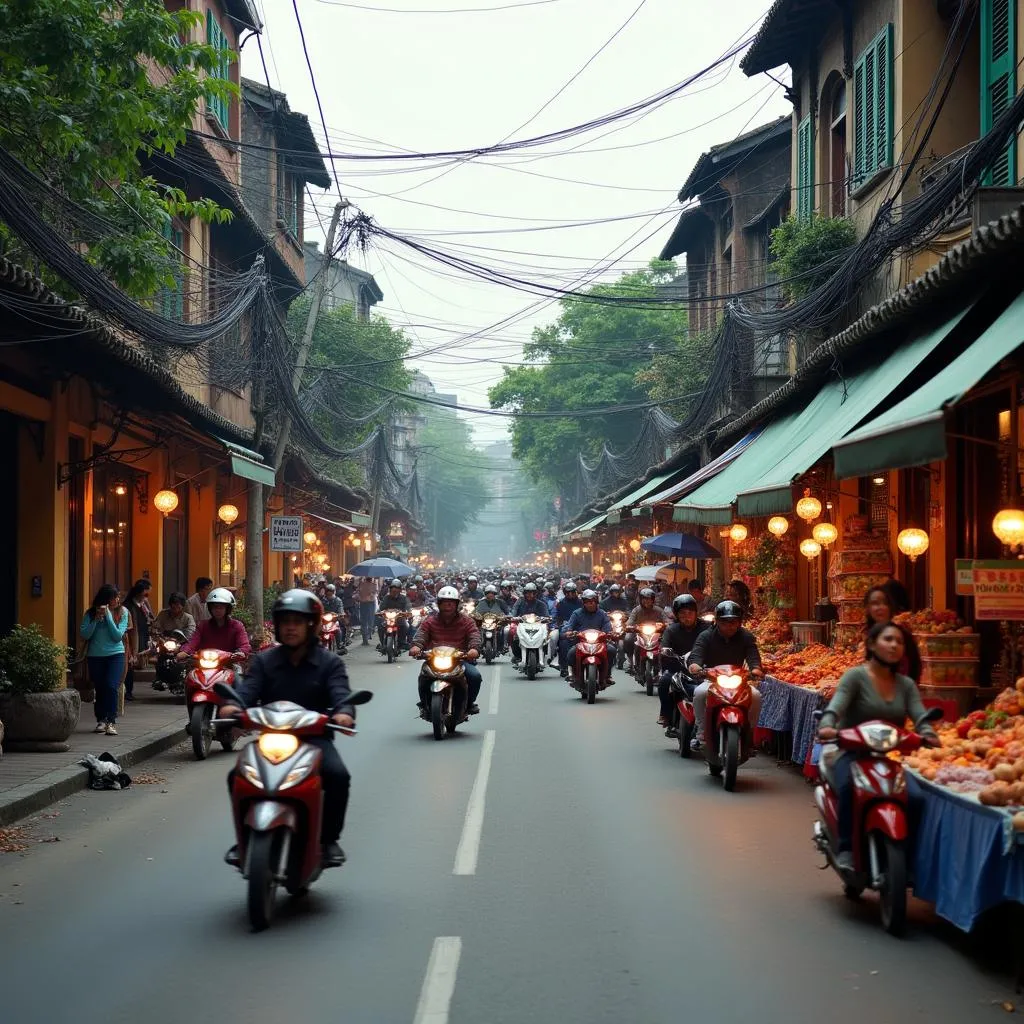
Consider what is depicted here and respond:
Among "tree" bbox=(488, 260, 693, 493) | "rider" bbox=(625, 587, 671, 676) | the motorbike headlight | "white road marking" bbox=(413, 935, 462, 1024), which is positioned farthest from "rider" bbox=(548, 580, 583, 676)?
"tree" bbox=(488, 260, 693, 493)

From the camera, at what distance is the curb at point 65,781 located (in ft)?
33.1

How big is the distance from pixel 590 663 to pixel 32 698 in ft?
32.2

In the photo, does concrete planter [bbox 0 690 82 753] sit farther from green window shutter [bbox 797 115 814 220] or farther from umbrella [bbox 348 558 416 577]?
umbrella [bbox 348 558 416 577]

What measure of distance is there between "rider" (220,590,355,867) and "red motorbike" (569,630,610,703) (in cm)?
1322

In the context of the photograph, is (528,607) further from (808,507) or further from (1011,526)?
(1011,526)

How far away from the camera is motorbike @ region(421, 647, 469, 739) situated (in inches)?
606

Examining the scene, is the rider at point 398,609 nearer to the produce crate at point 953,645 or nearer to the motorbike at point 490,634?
the motorbike at point 490,634

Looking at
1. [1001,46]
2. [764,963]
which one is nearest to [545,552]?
[1001,46]

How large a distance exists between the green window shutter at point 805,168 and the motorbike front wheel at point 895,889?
18.1 metres

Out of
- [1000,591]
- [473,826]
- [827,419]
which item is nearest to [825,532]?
[827,419]

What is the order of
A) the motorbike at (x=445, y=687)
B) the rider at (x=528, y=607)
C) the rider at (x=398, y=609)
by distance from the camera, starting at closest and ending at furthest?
the motorbike at (x=445, y=687)
the rider at (x=528, y=607)
the rider at (x=398, y=609)

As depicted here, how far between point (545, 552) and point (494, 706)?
116897 millimetres

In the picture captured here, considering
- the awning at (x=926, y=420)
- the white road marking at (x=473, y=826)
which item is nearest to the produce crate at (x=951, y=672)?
the awning at (x=926, y=420)

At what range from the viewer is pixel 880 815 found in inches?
269
